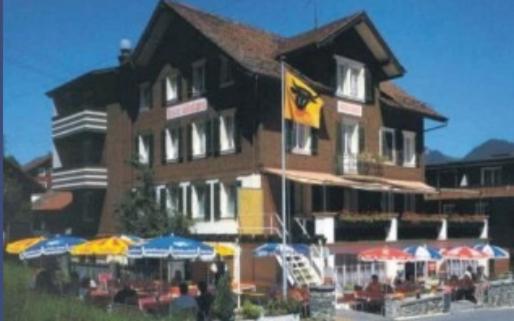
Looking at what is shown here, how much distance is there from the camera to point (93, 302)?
11547 millimetres

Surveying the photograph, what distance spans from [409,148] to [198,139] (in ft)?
35.8

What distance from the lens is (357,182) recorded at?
98.7ft

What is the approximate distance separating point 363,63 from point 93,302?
23.0m

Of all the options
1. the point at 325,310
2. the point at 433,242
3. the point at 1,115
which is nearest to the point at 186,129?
the point at 433,242

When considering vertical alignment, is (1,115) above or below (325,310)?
above

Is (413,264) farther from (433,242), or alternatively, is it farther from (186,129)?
(186,129)

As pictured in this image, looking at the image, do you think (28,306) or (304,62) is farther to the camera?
(304,62)

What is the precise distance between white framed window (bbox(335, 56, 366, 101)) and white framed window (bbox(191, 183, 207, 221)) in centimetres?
690

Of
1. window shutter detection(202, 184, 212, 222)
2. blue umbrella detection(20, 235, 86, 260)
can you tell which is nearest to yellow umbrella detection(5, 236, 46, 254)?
blue umbrella detection(20, 235, 86, 260)

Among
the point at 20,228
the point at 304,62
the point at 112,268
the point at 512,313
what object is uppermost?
the point at 304,62

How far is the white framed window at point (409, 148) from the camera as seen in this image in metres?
35.8

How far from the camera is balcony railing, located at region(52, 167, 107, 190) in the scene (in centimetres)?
1349

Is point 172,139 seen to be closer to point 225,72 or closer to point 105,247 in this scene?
point 225,72

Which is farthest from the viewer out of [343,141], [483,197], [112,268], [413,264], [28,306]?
[483,197]
